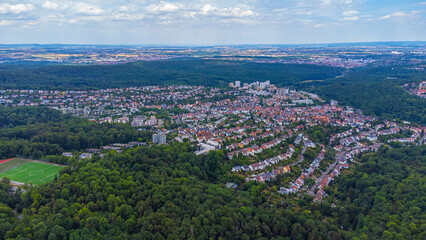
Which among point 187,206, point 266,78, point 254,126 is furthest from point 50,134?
point 266,78

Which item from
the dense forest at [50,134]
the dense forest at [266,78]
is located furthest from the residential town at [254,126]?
the dense forest at [266,78]

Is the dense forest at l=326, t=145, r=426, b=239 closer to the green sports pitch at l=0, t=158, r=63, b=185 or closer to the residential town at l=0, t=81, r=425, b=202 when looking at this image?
the residential town at l=0, t=81, r=425, b=202

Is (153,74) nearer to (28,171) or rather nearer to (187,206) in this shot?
(28,171)

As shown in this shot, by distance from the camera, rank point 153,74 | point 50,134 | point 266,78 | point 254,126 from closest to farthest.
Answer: point 50,134
point 254,126
point 153,74
point 266,78

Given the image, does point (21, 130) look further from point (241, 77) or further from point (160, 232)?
point (241, 77)

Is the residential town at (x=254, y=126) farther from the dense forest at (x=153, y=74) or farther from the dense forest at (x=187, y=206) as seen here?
the dense forest at (x=153, y=74)

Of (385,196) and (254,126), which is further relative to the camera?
(254,126)

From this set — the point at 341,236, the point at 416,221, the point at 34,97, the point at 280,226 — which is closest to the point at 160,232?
the point at 280,226
